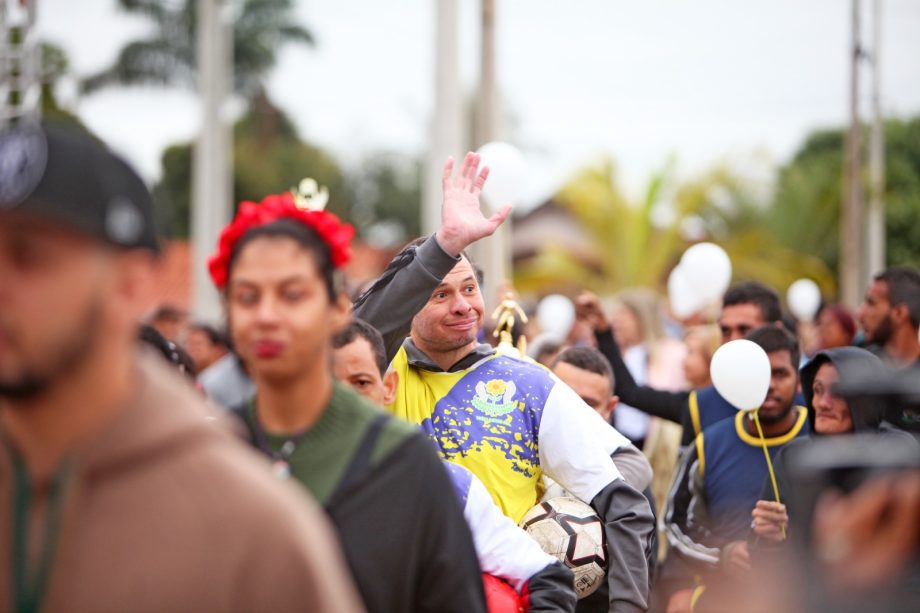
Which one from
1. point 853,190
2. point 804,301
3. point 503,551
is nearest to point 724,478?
point 503,551

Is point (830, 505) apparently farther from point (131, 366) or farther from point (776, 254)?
point (776, 254)

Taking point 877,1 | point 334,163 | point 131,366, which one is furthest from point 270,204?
point 334,163

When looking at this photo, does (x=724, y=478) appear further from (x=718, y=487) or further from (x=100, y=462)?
(x=100, y=462)

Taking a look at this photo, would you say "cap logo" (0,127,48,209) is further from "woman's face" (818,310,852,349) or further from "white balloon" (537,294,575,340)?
"white balloon" (537,294,575,340)

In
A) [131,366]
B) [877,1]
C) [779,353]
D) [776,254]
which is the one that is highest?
[877,1]

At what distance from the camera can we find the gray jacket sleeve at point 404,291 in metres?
5.04

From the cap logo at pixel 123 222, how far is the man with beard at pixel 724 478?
16.5 feet

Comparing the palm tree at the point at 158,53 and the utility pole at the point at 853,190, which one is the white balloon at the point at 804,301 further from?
the palm tree at the point at 158,53

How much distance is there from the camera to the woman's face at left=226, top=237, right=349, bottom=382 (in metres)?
3.07

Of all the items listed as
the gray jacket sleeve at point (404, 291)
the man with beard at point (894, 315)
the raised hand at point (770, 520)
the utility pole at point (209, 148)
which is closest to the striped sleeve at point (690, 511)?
the raised hand at point (770, 520)

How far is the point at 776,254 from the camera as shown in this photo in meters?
37.5

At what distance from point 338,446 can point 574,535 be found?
2.01 m

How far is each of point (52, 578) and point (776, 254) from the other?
3671 cm

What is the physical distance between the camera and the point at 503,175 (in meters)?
7.81
